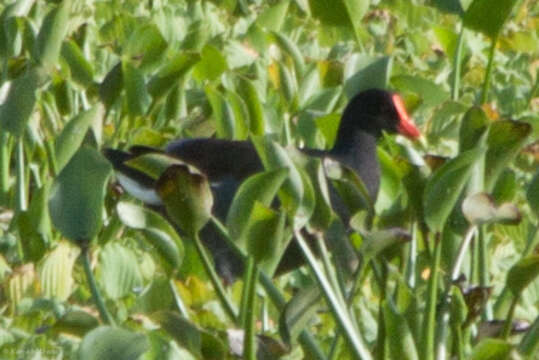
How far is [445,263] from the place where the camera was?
8.73 feet

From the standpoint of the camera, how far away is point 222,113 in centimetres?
365

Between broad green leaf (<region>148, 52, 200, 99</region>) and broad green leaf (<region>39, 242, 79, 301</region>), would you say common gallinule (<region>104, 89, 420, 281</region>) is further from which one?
broad green leaf (<region>39, 242, 79, 301</region>)

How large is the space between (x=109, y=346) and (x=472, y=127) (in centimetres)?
73

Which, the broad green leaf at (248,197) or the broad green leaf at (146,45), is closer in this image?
the broad green leaf at (248,197)

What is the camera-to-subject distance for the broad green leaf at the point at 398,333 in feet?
7.75

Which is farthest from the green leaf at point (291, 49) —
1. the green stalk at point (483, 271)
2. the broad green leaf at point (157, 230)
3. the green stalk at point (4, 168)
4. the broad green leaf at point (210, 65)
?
the broad green leaf at point (157, 230)

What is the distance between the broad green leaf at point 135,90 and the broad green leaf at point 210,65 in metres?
0.16

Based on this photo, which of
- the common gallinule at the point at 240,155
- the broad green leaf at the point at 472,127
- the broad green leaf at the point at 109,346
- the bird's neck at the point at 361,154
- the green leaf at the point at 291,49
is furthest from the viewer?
the bird's neck at the point at 361,154

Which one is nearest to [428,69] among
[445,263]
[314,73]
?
[314,73]

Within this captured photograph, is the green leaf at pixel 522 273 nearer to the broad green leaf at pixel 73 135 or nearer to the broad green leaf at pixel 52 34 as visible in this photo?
the broad green leaf at pixel 73 135

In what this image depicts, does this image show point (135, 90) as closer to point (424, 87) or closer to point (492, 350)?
point (424, 87)

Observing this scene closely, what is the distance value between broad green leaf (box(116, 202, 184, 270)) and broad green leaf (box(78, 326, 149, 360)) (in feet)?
0.87

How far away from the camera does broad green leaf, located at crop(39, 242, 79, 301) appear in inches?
135

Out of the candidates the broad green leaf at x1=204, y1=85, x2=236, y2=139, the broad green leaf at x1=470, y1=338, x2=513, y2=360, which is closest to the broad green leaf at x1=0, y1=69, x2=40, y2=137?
the broad green leaf at x1=204, y1=85, x2=236, y2=139
